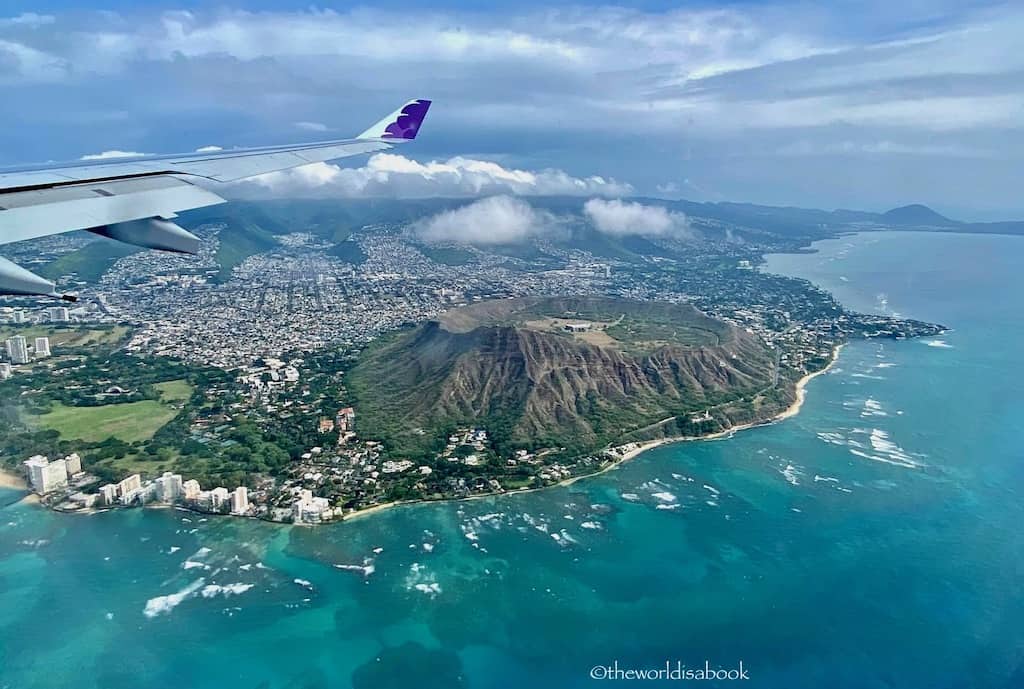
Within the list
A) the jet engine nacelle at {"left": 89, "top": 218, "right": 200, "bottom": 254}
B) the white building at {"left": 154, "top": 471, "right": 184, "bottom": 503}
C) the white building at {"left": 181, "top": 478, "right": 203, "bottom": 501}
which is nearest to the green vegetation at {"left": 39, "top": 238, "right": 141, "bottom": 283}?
the white building at {"left": 154, "top": 471, "right": 184, "bottom": 503}

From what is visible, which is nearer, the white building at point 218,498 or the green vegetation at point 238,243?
the white building at point 218,498

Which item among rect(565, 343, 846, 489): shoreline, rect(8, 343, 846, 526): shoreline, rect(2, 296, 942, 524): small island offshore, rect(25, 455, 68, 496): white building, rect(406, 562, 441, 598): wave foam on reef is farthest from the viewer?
rect(565, 343, 846, 489): shoreline

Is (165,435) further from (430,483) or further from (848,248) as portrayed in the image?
(848,248)

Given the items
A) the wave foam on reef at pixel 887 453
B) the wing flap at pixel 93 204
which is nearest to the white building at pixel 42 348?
the wing flap at pixel 93 204

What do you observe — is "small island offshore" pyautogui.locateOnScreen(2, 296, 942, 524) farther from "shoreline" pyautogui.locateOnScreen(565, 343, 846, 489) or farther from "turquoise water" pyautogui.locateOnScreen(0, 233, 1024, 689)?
"turquoise water" pyautogui.locateOnScreen(0, 233, 1024, 689)

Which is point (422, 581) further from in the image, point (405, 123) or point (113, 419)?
point (113, 419)

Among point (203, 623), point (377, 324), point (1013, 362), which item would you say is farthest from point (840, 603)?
point (1013, 362)

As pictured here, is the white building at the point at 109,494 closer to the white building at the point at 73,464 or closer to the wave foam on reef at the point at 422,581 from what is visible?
the white building at the point at 73,464
